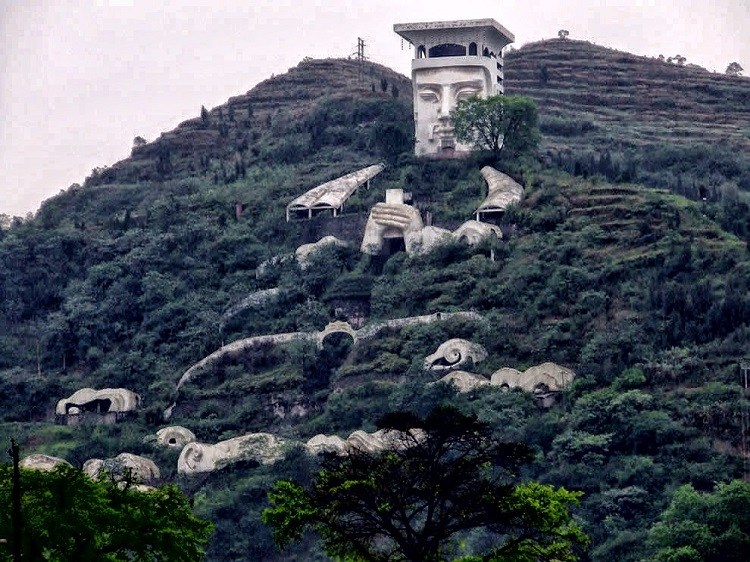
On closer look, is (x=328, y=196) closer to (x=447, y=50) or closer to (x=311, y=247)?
(x=311, y=247)

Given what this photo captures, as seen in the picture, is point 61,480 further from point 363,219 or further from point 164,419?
point 363,219

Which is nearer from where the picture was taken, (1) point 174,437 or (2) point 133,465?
(2) point 133,465

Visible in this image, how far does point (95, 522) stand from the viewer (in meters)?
43.6

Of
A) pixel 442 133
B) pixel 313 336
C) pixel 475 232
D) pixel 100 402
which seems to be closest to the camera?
pixel 313 336

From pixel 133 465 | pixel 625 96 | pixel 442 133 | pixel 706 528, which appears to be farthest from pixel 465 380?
pixel 625 96

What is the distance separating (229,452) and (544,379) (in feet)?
32.3

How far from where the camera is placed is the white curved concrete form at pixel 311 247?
91.2 m

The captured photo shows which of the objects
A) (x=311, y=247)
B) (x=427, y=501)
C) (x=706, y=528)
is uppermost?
(x=427, y=501)

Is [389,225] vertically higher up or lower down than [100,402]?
higher up

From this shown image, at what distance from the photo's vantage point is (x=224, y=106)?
388ft

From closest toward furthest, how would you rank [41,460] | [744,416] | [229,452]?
[744,416] → [229,452] → [41,460]

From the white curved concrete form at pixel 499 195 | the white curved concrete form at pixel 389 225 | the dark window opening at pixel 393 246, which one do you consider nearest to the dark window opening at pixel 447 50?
the white curved concrete form at pixel 499 195

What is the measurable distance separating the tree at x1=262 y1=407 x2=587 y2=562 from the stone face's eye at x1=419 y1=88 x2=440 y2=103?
177 ft

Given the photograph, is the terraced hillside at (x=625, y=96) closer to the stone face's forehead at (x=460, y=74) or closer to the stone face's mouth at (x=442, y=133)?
the stone face's forehead at (x=460, y=74)
